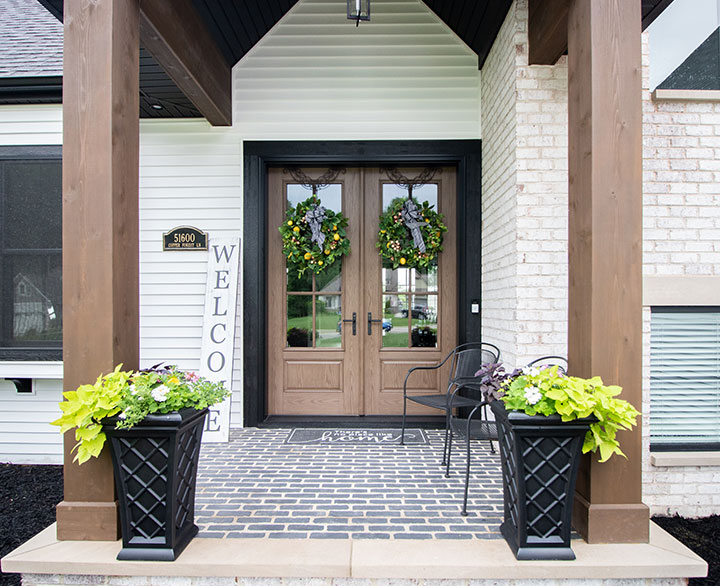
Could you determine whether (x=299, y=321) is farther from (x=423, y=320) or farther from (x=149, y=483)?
(x=149, y=483)

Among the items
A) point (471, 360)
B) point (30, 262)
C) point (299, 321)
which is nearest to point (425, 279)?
point (471, 360)

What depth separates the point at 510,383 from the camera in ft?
6.87

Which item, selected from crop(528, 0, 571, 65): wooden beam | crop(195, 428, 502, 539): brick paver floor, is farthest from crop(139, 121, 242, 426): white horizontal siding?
crop(528, 0, 571, 65): wooden beam

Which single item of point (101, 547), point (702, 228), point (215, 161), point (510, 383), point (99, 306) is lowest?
point (101, 547)

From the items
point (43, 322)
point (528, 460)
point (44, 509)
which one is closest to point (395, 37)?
point (528, 460)

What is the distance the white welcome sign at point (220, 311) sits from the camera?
380 cm

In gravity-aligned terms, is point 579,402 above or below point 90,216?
below

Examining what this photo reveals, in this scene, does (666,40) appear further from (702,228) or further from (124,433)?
(124,433)

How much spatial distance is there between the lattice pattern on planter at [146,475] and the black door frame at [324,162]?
6.59 feet

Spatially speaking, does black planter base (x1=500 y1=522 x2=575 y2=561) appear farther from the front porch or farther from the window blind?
Result: the window blind

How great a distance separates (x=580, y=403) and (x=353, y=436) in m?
2.23

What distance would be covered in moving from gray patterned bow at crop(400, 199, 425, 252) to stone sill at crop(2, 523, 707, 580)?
252 centimetres

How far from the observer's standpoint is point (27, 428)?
13.4 feet

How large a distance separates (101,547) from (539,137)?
3.32 m
